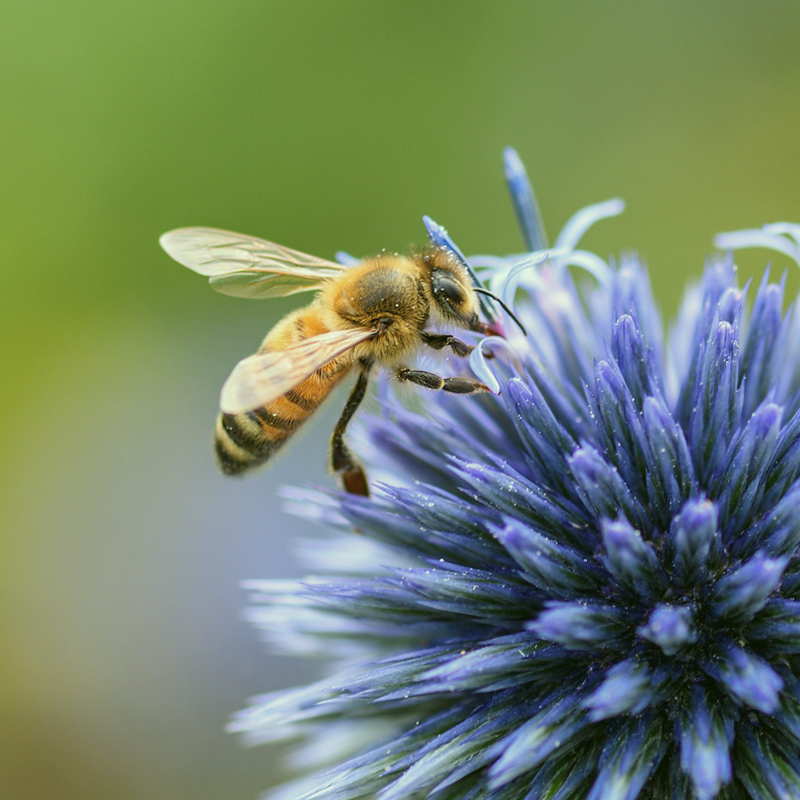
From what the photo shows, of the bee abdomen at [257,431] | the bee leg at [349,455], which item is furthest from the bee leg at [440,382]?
the bee abdomen at [257,431]

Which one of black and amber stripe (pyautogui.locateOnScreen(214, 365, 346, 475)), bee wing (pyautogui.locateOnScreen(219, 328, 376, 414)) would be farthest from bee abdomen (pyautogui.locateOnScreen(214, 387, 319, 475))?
bee wing (pyautogui.locateOnScreen(219, 328, 376, 414))

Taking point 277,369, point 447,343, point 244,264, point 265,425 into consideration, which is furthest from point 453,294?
point 244,264

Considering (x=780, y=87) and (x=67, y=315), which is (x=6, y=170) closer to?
(x=67, y=315)

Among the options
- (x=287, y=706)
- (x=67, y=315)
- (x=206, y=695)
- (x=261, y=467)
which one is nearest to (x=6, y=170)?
(x=67, y=315)

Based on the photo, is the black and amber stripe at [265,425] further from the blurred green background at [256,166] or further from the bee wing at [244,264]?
the blurred green background at [256,166]

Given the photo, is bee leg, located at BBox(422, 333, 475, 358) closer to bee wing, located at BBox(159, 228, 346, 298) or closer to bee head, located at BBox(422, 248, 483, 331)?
bee head, located at BBox(422, 248, 483, 331)
